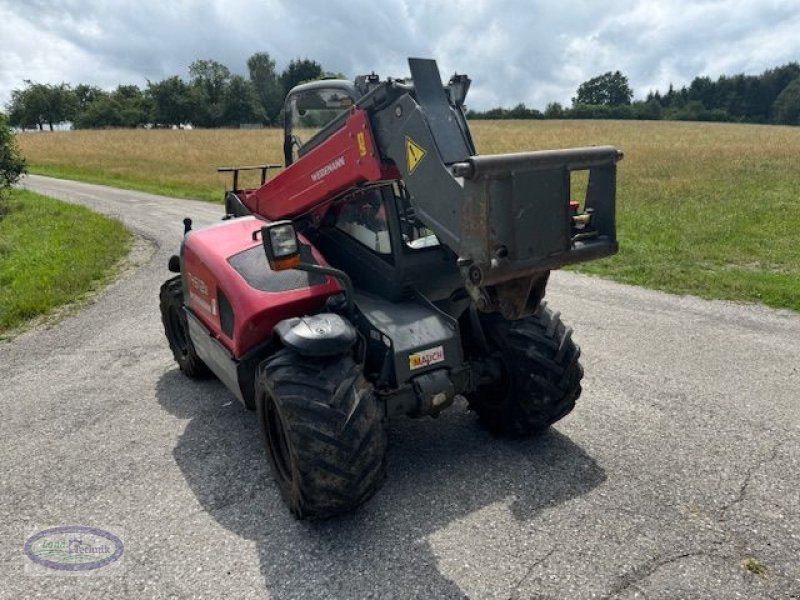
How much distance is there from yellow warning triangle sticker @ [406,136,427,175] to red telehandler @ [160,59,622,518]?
10 millimetres

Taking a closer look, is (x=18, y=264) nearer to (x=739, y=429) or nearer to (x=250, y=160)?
(x=739, y=429)

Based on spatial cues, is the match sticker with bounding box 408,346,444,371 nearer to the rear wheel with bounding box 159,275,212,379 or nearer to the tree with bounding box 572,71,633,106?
the rear wheel with bounding box 159,275,212,379

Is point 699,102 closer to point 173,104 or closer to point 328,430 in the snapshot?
point 173,104

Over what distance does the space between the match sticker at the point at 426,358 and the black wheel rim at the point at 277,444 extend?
0.84 metres

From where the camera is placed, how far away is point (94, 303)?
839 centimetres

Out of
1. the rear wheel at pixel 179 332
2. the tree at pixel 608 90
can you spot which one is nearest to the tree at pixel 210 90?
the tree at pixel 608 90

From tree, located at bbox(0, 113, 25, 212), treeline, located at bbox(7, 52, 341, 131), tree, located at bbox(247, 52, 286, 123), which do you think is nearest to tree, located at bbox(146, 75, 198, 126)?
treeline, located at bbox(7, 52, 341, 131)

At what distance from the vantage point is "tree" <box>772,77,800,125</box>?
8886 centimetres

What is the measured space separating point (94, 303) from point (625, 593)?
300 inches

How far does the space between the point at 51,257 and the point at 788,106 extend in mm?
104777

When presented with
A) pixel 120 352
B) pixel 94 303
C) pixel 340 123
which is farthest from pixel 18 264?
pixel 340 123

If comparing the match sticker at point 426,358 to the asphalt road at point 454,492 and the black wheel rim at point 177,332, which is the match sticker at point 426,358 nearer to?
the asphalt road at point 454,492

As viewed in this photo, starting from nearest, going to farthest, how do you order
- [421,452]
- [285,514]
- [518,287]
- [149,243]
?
[518,287], [285,514], [421,452], [149,243]

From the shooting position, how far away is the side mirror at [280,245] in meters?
3.58
